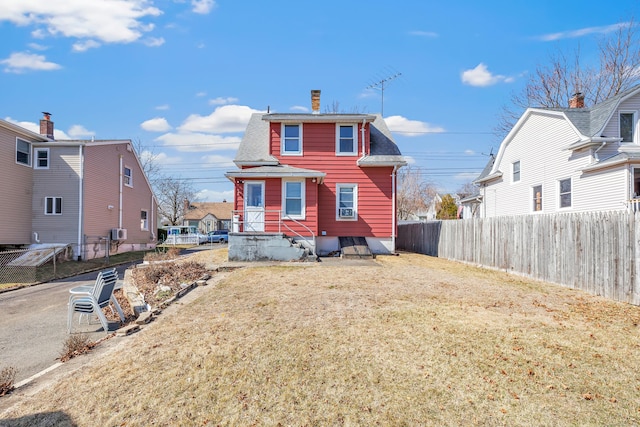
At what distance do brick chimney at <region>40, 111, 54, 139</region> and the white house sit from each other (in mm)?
24886

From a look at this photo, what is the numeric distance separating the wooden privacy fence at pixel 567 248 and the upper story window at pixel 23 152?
20381 mm

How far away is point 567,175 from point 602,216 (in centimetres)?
859

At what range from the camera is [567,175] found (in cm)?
1603

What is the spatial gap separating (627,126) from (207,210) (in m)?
58.5

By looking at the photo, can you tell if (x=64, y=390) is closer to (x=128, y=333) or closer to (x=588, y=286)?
(x=128, y=333)

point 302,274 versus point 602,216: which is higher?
point 602,216

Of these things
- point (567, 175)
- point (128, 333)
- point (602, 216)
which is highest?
point (567, 175)

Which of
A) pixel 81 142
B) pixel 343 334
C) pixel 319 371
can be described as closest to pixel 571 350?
pixel 343 334

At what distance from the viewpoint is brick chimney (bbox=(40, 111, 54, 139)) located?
19.3 metres

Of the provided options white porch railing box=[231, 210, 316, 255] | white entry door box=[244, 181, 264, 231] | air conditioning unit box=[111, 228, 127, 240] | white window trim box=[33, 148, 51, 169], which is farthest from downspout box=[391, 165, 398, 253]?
white window trim box=[33, 148, 51, 169]

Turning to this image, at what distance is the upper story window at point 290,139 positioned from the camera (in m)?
17.2

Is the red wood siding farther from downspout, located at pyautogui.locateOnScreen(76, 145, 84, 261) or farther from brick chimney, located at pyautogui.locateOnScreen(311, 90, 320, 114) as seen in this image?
downspout, located at pyautogui.locateOnScreen(76, 145, 84, 261)

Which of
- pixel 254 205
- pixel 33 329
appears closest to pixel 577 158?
pixel 254 205

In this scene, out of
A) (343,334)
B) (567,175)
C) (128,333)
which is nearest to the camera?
(343,334)
